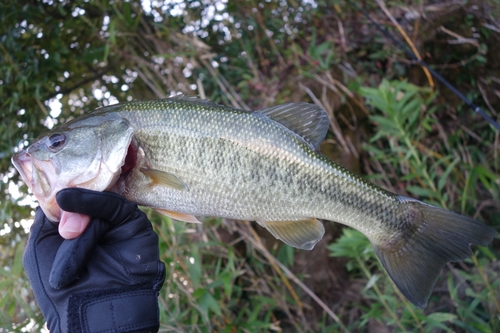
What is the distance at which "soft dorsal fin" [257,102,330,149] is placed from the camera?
173 cm

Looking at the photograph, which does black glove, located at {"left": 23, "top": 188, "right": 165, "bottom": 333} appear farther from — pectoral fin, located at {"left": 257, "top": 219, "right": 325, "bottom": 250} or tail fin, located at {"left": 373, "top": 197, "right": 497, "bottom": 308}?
tail fin, located at {"left": 373, "top": 197, "right": 497, "bottom": 308}

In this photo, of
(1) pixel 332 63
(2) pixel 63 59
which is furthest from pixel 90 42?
(1) pixel 332 63

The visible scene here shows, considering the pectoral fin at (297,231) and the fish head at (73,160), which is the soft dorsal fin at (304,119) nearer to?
the pectoral fin at (297,231)

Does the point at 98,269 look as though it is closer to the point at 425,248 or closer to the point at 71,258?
the point at 71,258

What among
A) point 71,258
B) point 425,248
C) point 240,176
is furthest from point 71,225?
point 425,248

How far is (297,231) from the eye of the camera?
176 centimetres

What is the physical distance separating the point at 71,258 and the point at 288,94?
2958mm

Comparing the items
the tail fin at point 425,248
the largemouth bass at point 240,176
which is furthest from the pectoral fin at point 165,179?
the tail fin at point 425,248

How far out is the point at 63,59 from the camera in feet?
12.4

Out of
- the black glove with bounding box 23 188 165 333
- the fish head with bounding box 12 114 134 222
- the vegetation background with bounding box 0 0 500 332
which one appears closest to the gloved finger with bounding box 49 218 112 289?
the black glove with bounding box 23 188 165 333

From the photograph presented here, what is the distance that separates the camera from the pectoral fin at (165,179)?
5.16 ft

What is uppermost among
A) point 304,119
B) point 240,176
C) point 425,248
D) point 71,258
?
point 304,119

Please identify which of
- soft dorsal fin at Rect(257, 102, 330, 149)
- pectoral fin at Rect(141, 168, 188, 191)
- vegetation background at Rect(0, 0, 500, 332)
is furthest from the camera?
vegetation background at Rect(0, 0, 500, 332)

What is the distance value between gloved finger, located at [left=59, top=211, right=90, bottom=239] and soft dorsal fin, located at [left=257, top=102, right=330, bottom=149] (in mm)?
875
